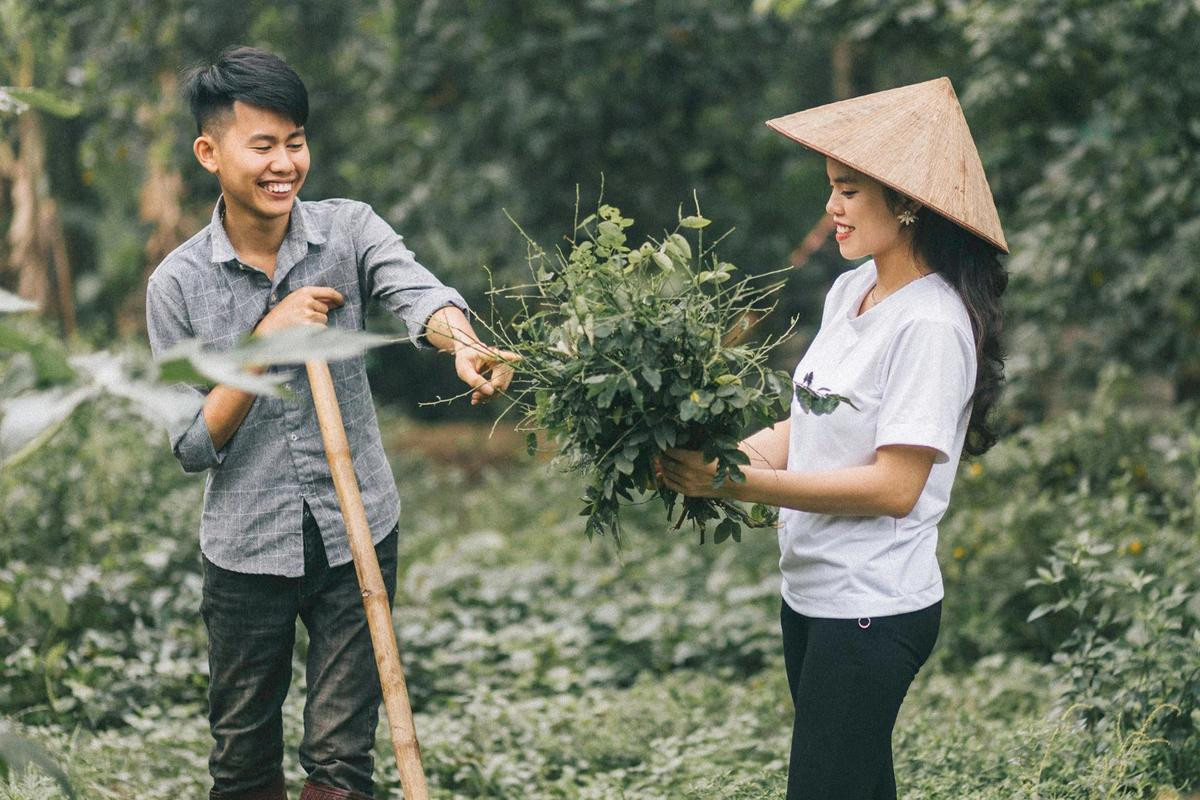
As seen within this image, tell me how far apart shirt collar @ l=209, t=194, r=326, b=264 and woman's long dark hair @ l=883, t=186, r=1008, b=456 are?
1168mm

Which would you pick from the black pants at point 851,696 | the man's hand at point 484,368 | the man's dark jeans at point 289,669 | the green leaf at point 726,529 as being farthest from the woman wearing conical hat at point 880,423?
the man's dark jeans at point 289,669

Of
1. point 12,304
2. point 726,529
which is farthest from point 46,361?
point 726,529

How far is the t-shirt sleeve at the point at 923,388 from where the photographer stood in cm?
224

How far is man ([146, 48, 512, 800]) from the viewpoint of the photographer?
2.59m

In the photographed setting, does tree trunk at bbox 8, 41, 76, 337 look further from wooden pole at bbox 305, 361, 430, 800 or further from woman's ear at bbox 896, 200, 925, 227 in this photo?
woman's ear at bbox 896, 200, 925, 227

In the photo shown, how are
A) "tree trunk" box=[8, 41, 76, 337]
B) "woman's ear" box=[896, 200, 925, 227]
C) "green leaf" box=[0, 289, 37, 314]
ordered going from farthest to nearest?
1. "tree trunk" box=[8, 41, 76, 337]
2. "woman's ear" box=[896, 200, 925, 227]
3. "green leaf" box=[0, 289, 37, 314]

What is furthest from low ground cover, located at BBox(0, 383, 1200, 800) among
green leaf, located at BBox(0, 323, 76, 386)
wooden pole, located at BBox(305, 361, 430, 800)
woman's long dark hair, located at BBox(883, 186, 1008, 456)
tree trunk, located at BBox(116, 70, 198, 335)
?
tree trunk, located at BBox(116, 70, 198, 335)

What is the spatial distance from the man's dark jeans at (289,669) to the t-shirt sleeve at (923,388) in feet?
3.68

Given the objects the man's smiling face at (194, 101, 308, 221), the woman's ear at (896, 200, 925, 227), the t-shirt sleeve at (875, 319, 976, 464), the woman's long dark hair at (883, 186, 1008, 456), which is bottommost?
the t-shirt sleeve at (875, 319, 976, 464)

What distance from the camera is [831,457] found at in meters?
2.41

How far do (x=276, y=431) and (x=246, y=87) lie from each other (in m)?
0.69

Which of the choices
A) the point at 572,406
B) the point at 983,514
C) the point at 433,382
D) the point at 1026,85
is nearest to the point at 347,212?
the point at 572,406

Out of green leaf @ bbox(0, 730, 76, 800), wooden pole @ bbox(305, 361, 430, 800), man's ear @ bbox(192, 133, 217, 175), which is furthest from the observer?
man's ear @ bbox(192, 133, 217, 175)

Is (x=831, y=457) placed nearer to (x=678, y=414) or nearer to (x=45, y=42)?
(x=678, y=414)
